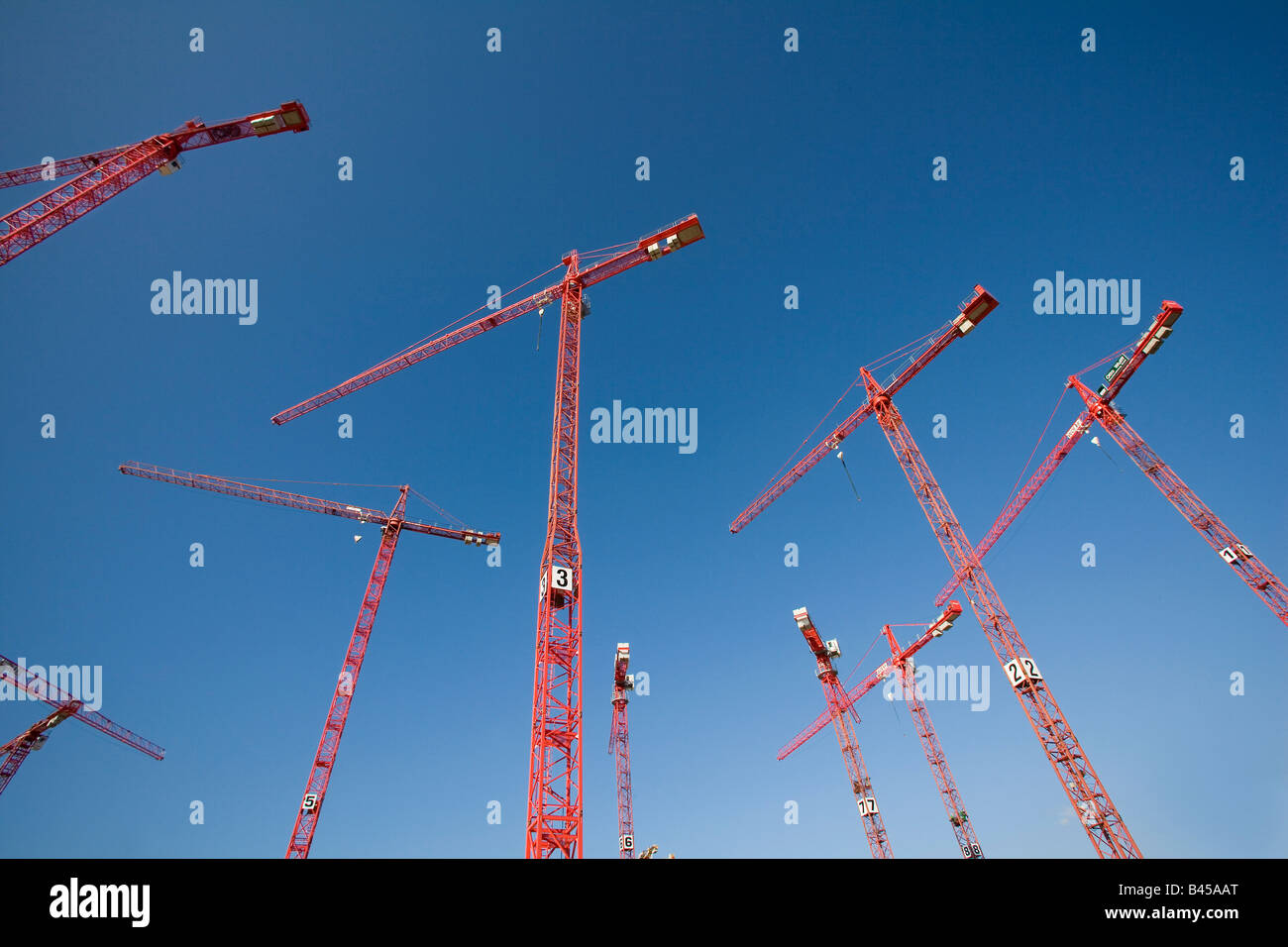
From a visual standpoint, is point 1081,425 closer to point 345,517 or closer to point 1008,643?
point 1008,643

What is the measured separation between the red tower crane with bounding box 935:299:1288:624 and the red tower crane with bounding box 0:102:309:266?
2171 inches

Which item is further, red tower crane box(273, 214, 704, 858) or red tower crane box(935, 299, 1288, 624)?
red tower crane box(935, 299, 1288, 624)

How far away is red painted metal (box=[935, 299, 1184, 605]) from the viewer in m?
49.4

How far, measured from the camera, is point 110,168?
36.0 m

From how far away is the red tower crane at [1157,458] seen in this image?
45.2m

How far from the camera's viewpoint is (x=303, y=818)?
4319cm

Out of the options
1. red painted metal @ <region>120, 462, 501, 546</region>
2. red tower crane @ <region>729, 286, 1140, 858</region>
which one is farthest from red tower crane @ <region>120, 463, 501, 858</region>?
red tower crane @ <region>729, 286, 1140, 858</region>

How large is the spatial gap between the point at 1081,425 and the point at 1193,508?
10838 mm

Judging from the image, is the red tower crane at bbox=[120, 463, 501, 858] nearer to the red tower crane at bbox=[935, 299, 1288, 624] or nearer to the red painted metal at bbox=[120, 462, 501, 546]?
the red painted metal at bbox=[120, 462, 501, 546]
